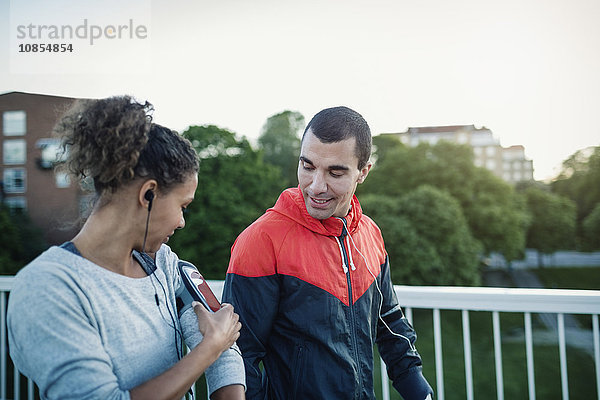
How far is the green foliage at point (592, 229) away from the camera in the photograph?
59.6ft

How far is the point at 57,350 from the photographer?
73 centimetres

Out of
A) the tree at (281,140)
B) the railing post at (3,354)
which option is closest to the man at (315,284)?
the railing post at (3,354)

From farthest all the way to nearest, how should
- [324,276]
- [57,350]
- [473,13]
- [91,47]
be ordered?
[473,13] → [91,47] → [324,276] → [57,350]

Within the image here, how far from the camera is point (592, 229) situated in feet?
60.7

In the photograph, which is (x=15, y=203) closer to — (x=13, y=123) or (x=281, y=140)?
(x=13, y=123)

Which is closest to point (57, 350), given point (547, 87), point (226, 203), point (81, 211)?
point (81, 211)

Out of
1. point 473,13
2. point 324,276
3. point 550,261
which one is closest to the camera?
point 324,276

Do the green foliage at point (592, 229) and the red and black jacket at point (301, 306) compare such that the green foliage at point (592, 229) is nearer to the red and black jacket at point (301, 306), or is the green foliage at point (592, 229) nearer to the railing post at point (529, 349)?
the railing post at point (529, 349)

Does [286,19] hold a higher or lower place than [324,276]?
higher

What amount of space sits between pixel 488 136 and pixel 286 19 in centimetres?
2182

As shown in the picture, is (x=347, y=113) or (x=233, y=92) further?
(x=233, y=92)

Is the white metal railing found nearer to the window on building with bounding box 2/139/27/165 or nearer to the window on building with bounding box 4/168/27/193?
the window on building with bounding box 2/139/27/165

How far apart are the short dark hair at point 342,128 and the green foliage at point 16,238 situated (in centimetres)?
1298

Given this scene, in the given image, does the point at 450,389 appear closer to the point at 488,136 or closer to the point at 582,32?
the point at 582,32
